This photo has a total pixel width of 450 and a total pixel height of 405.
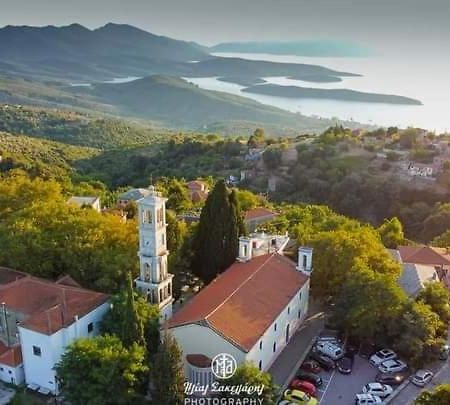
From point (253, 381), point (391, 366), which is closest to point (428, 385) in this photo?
point (391, 366)

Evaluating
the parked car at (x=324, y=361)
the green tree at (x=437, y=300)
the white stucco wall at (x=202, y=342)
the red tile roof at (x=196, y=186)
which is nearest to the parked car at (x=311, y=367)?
the parked car at (x=324, y=361)

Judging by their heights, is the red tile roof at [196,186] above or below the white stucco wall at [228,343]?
below

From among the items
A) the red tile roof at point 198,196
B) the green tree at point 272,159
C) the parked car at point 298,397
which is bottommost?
the green tree at point 272,159

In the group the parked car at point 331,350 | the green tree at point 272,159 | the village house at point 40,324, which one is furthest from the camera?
the green tree at point 272,159

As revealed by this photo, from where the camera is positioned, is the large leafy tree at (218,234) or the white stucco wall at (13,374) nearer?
the white stucco wall at (13,374)

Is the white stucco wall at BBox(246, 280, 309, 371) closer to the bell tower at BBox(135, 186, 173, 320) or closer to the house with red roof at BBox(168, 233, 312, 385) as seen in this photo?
the house with red roof at BBox(168, 233, 312, 385)

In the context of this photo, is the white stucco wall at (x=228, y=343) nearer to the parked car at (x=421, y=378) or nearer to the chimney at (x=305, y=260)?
the chimney at (x=305, y=260)

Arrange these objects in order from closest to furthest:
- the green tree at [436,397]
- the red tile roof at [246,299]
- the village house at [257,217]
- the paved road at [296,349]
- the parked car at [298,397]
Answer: the green tree at [436,397] → the parked car at [298,397] → the red tile roof at [246,299] → the paved road at [296,349] → the village house at [257,217]
